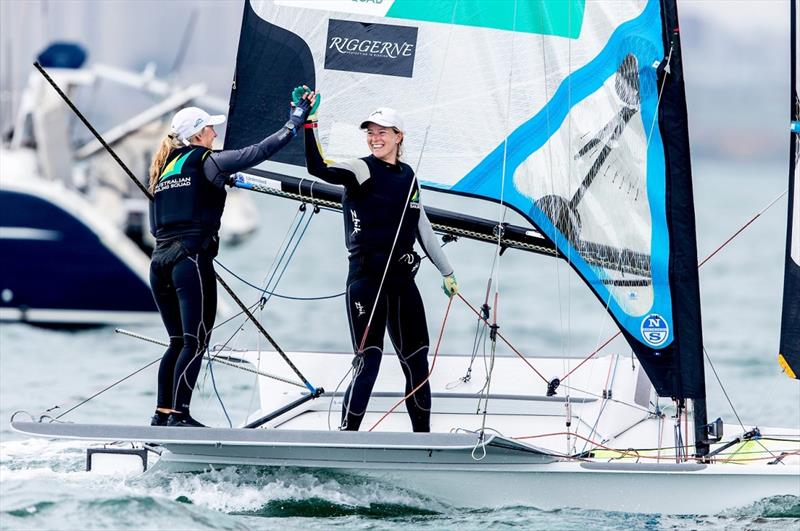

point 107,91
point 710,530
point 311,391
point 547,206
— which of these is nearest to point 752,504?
point 710,530

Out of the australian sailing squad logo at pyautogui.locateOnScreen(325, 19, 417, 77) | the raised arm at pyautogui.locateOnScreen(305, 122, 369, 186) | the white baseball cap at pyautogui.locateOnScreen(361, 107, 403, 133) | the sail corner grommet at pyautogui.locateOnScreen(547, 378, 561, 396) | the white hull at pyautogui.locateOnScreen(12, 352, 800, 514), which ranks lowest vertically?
the white hull at pyautogui.locateOnScreen(12, 352, 800, 514)

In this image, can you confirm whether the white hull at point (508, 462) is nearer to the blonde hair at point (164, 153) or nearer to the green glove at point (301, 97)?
the blonde hair at point (164, 153)

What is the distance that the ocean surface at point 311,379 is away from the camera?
607 centimetres

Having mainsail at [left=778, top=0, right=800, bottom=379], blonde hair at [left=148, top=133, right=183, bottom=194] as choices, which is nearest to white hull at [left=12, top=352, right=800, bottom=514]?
mainsail at [left=778, top=0, right=800, bottom=379]

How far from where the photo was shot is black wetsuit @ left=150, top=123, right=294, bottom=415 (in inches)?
250

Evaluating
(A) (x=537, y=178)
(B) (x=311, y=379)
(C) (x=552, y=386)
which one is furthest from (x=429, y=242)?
(B) (x=311, y=379)

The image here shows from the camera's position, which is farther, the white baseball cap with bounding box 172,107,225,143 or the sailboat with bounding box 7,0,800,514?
the white baseball cap with bounding box 172,107,225,143

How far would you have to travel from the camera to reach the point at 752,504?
6.21m

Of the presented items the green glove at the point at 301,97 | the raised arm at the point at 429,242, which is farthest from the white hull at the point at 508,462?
the green glove at the point at 301,97

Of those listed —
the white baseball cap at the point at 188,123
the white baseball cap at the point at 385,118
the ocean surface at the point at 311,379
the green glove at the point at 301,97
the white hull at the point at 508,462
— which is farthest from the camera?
the white baseball cap at the point at 188,123

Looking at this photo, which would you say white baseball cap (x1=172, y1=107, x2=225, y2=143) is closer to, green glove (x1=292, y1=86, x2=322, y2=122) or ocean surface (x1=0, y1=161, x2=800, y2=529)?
green glove (x1=292, y1=86, x2=322, y2=122)

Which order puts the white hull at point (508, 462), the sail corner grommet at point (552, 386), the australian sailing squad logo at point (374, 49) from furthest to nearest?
1. the sail corner grommet at point (552, 386)
2. the australian sailing squad logo at point (374, 49)
3. the white hull at point (508, 462)

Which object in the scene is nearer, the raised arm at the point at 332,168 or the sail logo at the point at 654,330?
the raised arm at the point at 332,168

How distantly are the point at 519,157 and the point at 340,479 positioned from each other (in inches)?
73.6
